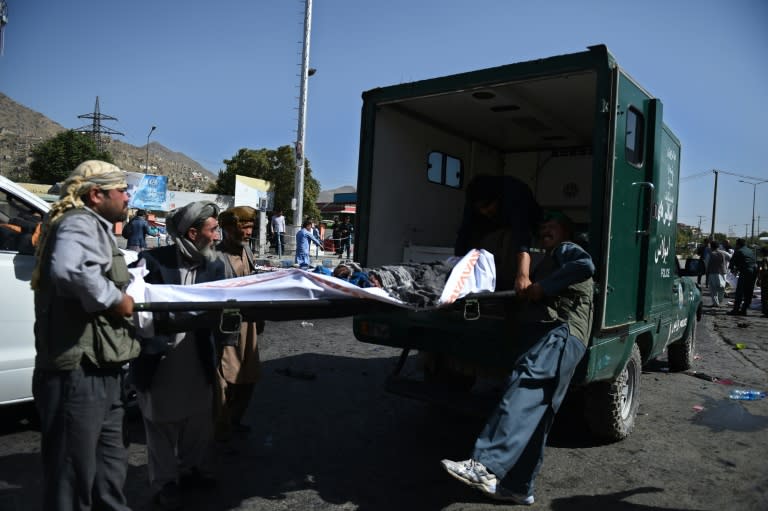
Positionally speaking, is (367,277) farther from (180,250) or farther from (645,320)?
(645,320)

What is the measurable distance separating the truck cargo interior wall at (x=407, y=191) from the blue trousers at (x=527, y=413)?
89.7 inches

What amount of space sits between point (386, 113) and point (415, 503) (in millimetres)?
3388

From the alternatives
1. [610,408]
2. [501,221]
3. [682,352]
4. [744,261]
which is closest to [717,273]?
[744,261]

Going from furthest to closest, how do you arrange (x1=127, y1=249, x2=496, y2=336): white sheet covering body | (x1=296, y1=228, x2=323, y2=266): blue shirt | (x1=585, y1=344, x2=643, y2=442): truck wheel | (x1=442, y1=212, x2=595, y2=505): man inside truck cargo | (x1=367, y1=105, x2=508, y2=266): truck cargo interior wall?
(x1=296, y1=228, x2=323, y2=266): blue shirt → (x1=367, y1=105, x2=508, y2=266): truck cargo interior wall → (x1=585, y1=344, x2=643, y2=442): truck wheel → (x1=442, y1=212, x2=595, y2=505): man inside truck cargo → (x1=127, y1=249, x2=496, y2=336): white sheet covering body

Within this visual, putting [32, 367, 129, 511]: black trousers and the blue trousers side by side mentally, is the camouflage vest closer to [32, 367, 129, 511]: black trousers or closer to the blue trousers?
[32, 367, 129, 511]: black trousers

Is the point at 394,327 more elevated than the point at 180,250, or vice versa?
the point at 180,250

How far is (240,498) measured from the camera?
3191 millimetres

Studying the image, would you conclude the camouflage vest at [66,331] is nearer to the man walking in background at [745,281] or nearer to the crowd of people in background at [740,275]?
the crowd of people in background at [740,275]

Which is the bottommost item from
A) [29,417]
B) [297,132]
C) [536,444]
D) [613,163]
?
[29,417]

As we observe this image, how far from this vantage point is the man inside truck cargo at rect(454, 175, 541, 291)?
4059 mm

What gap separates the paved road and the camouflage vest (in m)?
1.27

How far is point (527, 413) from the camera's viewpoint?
10.0 ft

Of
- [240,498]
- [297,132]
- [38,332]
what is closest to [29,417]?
[240,498]

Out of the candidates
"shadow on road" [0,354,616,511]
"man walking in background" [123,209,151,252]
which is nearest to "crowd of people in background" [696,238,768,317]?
"shadow on road" [0,354,616,511]
